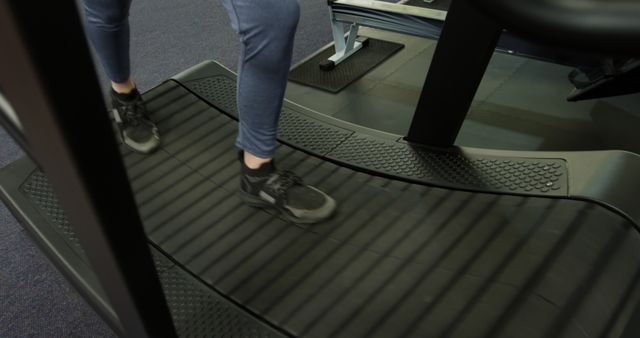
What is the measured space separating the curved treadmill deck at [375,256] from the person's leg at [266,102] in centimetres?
5

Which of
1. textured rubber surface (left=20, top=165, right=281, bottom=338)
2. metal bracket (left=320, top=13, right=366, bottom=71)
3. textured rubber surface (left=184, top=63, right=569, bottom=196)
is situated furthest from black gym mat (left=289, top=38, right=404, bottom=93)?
textured rubber surface (left=20, top=165, right=281, bottom=338)

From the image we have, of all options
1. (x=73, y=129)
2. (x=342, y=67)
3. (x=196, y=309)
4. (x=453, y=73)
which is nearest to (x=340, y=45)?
(x=342, y=67)

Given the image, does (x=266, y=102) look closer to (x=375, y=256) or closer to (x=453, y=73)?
(x=375, y=256)

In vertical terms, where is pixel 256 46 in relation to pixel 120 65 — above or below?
above

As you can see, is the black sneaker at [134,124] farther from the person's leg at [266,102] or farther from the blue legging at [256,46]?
the person's leg at [266,102]

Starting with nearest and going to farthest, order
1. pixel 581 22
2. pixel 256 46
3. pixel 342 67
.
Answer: pixel 581 22 < pixel 256 46 < pixel 342 67

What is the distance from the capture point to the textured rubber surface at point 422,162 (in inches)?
46.1

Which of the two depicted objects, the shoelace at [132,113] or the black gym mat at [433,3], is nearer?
the shoelace at [132,113]

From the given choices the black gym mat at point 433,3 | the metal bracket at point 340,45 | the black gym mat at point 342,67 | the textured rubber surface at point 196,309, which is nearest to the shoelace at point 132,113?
the textured rubber surface at point 196,309

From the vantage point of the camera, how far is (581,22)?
0.51 m

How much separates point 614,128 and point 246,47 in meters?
1.39

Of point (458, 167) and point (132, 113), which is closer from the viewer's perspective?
point (458, 167)

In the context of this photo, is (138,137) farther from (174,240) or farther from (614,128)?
(614,128)

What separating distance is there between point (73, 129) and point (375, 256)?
2.48ft
